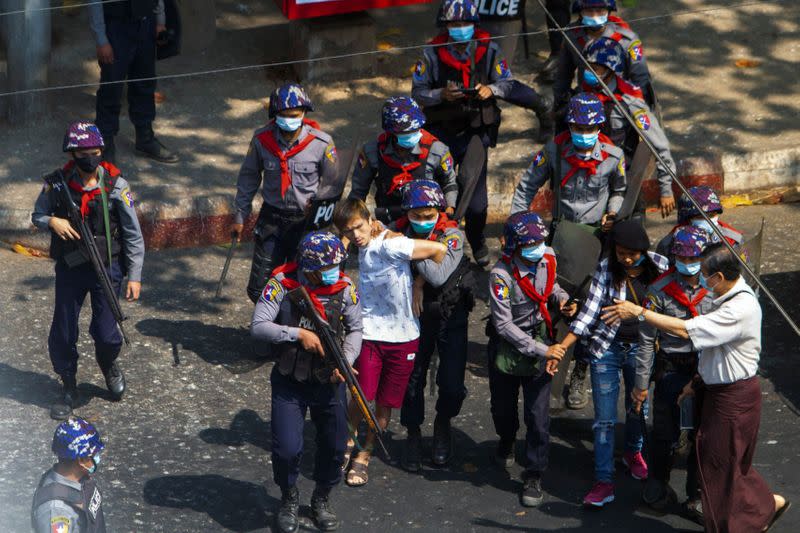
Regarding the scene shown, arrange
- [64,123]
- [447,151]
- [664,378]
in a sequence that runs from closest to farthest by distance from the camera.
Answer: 1. [664,378]
2. [447,151]
3. [64,123]

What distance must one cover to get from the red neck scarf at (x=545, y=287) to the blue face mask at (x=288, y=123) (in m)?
1.73

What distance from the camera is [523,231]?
719 centimetres

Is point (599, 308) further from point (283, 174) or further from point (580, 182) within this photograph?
point (283, 174)

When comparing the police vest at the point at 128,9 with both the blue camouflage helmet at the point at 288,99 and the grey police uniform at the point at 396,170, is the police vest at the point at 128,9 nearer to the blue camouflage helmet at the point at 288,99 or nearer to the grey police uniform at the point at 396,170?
the blue camouflage helmet at the point at 288,99

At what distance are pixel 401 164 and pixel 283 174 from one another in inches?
27.6

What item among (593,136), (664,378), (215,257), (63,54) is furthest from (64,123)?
(664,378)

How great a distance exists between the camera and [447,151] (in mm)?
8586

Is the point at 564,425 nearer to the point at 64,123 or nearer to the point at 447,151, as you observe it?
the point at 447,151

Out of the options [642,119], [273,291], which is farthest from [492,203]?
[273,291]

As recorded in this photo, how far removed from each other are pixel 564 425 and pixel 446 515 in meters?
1.20

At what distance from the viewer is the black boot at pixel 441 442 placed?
7.91 metres

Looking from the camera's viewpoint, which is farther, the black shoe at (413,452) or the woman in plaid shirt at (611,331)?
the black shoe at (413,452)

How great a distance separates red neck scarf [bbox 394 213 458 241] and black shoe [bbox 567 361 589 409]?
1293 millimetres

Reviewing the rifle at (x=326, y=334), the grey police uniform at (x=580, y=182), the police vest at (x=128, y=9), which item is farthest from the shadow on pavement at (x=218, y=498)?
the police vest at (x=128, y=9)
